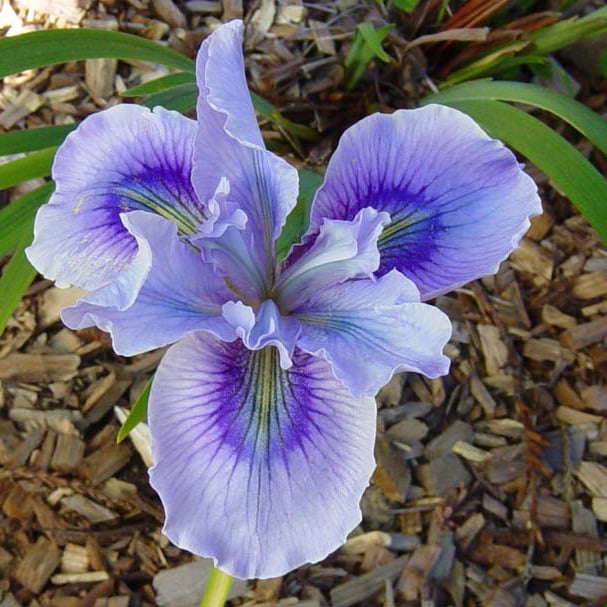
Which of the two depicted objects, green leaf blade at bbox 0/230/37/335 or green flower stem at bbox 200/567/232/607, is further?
green leaf blade at bbox 0/230/37/335

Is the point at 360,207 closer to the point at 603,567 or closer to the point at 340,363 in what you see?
the point at 340,363

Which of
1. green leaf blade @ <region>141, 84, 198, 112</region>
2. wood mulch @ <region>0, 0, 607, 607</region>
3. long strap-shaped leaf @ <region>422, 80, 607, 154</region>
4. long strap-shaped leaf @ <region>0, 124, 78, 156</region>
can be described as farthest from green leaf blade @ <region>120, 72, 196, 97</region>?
long strap-shaped leaf @ <region>422, 80, 607, 154</region>

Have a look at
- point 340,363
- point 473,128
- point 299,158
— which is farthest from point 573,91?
point 340,363

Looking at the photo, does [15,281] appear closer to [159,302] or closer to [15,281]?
[15,281]

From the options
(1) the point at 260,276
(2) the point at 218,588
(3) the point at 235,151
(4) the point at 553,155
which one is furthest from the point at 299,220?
(2) the point at 218,588

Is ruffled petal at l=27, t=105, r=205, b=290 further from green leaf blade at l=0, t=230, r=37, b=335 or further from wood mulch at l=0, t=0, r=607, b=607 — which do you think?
wood mulch at l=0, t=0, r=607, b=607
